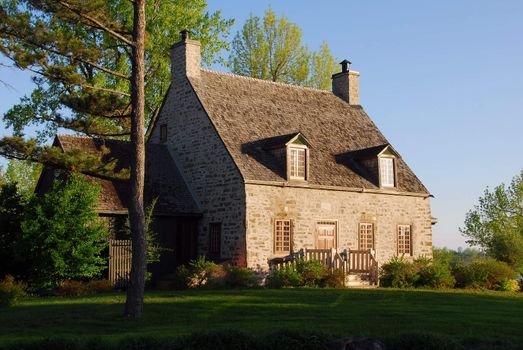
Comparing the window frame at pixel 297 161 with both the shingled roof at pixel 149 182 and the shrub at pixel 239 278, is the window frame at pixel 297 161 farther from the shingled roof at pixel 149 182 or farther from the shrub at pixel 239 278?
the shrub at pixel 239 278

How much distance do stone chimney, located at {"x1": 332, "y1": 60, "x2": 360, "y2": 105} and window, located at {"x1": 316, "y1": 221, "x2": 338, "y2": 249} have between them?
9.01 m

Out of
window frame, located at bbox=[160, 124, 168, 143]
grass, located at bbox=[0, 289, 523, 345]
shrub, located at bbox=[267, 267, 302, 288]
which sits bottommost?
grass, located at bbox=[0, 289, 523, 345]

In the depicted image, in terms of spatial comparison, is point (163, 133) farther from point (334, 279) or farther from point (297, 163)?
point (334, 279)

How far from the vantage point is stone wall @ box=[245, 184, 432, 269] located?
26.9 m

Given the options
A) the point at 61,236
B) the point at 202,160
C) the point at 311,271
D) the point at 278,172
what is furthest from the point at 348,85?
the point at 61,236

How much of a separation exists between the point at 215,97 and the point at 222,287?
9010mm

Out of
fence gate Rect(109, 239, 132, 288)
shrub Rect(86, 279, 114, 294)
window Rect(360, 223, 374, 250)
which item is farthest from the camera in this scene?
window Rect(360, 223, 374, 250)

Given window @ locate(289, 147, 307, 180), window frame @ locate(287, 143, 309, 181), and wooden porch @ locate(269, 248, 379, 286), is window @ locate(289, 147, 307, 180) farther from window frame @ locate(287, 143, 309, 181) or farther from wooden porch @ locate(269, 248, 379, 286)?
wooden porch @ locate(269, 248, 379, 286)

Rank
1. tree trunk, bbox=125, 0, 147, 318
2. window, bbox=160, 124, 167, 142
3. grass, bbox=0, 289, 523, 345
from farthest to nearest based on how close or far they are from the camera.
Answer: window, bbox=160, 124, 167, 142, tree trunk, bbox=125, 0, 147, 318, grass, bbox=0, 289, 523, 345

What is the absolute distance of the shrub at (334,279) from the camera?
26.1m

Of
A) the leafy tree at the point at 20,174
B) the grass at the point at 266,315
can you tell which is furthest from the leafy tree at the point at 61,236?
the leafy tree at the point at 20,174

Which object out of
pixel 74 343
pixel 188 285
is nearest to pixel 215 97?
pixel 188 285

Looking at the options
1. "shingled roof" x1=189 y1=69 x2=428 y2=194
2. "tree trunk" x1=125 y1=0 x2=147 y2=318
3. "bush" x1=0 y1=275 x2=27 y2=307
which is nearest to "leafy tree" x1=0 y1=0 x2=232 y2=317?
"tree trunk" x1=125 y1=0 x2=147 y2=318

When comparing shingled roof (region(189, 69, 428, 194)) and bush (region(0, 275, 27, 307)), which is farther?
shingled roof (region(189, 69, 428, 194))
